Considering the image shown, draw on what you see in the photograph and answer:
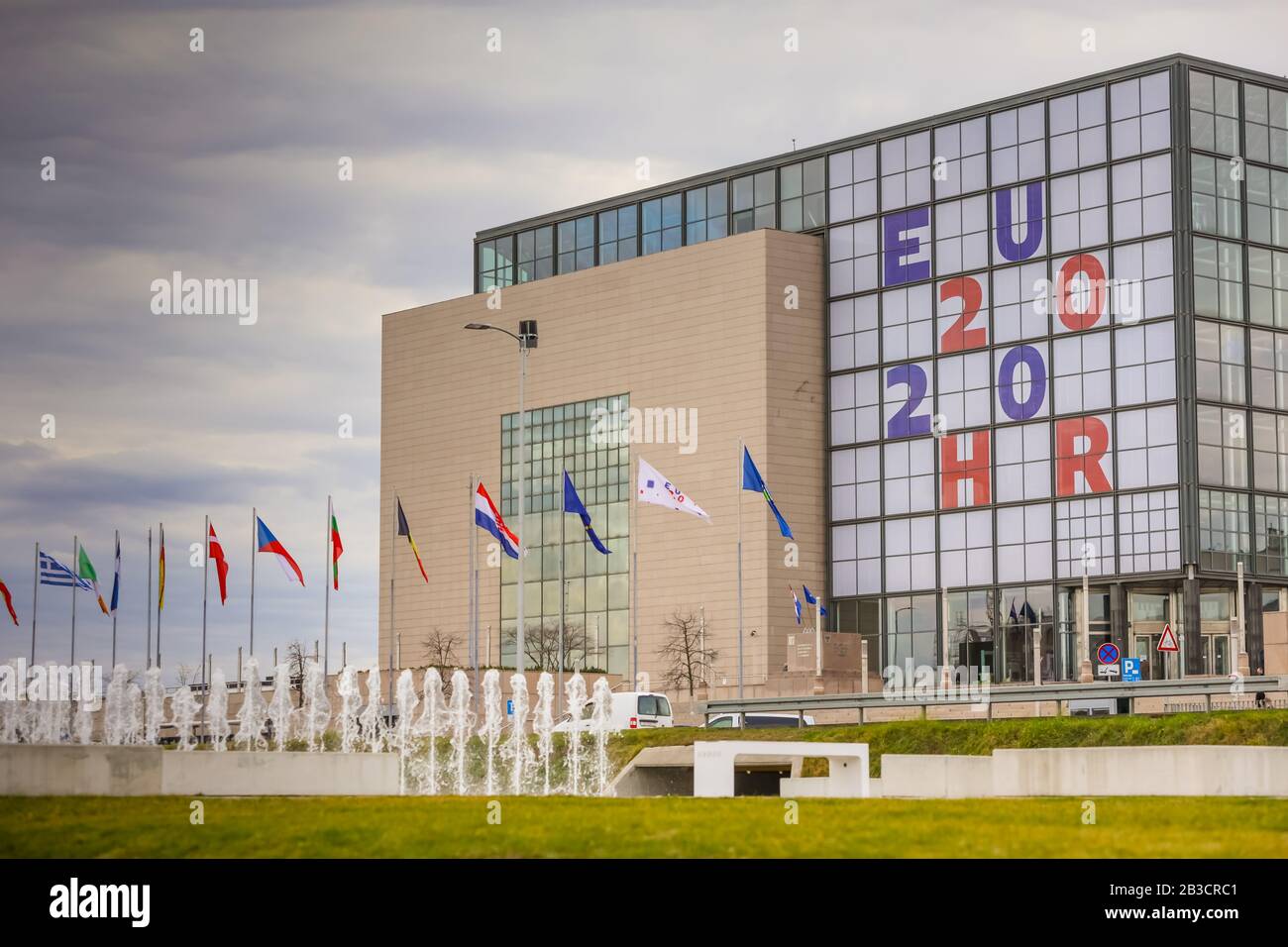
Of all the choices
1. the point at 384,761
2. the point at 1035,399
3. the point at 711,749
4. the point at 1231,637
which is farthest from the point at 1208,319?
the point at 384,761

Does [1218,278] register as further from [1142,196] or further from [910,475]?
[910,475]

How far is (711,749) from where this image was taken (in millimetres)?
31016

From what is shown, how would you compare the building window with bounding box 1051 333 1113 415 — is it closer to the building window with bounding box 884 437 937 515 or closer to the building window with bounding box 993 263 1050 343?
the building window with bounding box 993 263 1050 343

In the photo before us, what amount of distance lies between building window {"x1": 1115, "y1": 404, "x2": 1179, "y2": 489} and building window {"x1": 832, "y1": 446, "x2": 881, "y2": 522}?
1278 cm

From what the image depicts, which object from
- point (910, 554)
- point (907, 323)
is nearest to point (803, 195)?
point (907, 323)

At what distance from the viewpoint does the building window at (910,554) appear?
277 feet

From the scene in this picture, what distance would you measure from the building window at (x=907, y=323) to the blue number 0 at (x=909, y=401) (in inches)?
26.9

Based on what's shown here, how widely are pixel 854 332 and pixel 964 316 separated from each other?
6526mm

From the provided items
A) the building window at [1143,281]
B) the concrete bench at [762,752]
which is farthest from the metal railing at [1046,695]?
the building window at [1143,281]

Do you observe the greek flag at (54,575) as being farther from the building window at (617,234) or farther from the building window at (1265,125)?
the building window at (1265,125)
